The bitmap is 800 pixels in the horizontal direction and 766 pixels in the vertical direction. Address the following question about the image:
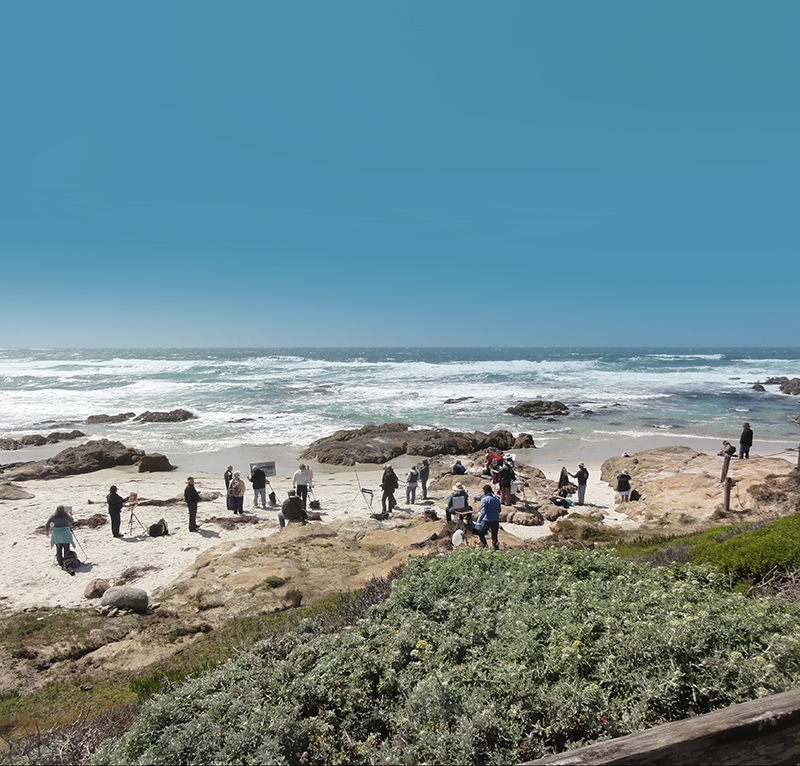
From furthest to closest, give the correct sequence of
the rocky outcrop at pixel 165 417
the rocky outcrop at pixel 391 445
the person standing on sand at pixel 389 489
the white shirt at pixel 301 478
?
1. the rocky outcrop at pixel 165 417
2. the rocky outcrop at pixel 391 445
3. the white shirt at pixel 301 478
4. the person standing on sand at pixel 389 489

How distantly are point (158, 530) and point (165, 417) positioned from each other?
80.2 ft

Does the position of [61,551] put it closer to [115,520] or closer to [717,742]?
[115,520]

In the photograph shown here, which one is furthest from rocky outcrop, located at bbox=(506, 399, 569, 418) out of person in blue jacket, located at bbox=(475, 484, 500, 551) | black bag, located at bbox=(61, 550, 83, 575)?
black bag, located at bbox=(61, 550, 83, 575)

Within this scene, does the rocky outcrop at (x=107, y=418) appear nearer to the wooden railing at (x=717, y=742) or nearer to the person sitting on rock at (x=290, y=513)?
the person sitting on rock at (x=290, y=513)

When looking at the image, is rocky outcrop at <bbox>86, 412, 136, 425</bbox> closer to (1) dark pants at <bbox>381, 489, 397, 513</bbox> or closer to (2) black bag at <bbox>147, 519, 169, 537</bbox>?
(2) black bag at <bbox>147, 519, 169, 537</bbox>

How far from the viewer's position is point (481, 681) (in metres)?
3.15

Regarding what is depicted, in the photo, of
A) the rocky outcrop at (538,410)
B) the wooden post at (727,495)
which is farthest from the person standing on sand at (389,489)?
the rocky outcrop at (538,410)

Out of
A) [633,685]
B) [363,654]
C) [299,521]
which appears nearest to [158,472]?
[299,521]

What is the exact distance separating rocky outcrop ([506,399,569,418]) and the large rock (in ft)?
88.4

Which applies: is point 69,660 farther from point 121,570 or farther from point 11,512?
point 11,512

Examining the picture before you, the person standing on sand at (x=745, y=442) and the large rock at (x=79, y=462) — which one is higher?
the person standing on sand at (x=745, y=442)

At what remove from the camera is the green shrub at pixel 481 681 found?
2.74m

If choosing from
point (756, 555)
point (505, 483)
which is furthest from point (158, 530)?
point (756, 555)

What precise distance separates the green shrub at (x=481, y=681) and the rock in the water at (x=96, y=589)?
6881 mm
